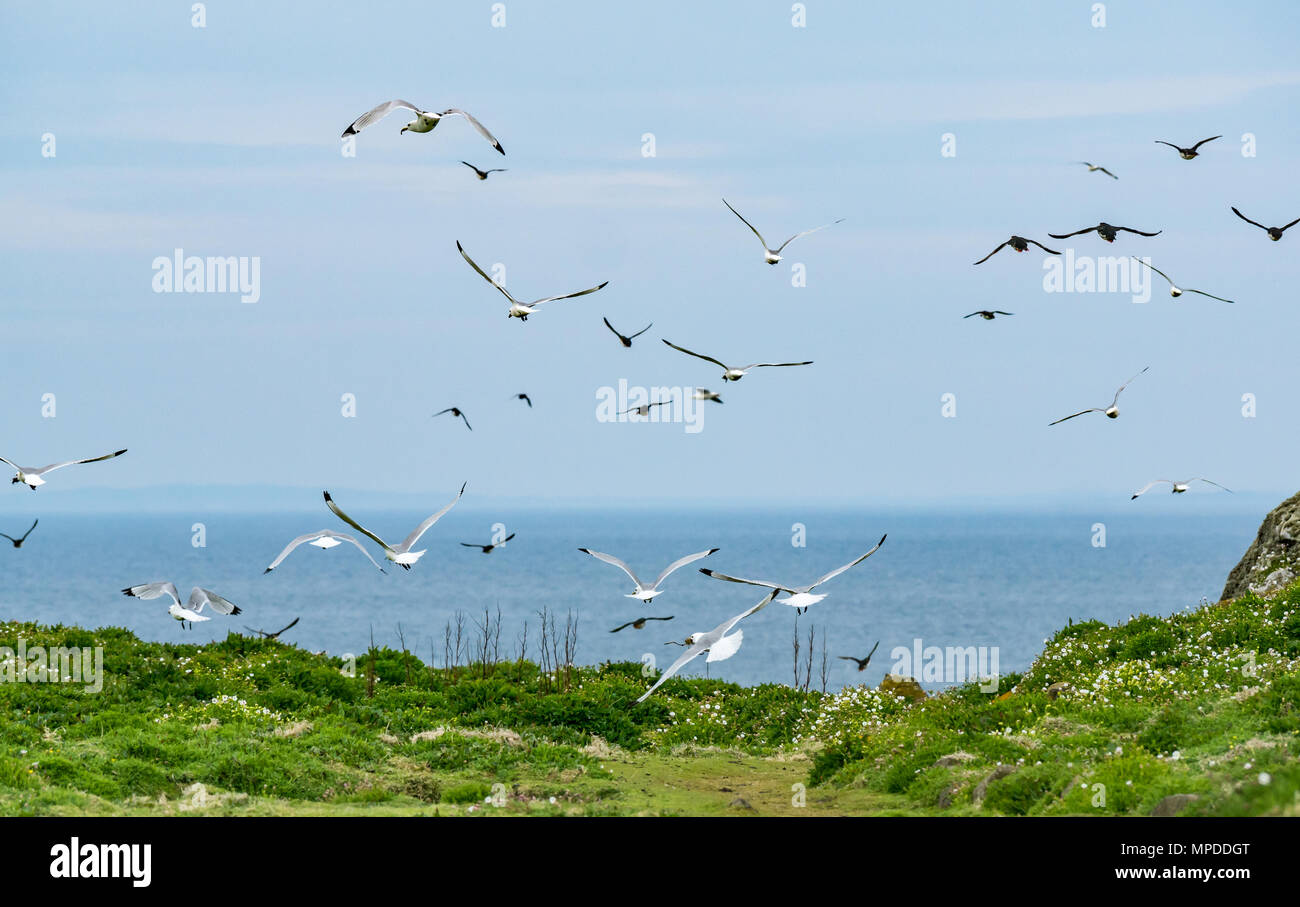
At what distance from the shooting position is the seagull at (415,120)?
59.3 ft

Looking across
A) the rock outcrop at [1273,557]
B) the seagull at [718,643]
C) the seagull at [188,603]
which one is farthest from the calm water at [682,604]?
the seagull at [718,643]

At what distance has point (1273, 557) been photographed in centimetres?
2567

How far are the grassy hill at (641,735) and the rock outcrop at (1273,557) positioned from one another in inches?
102

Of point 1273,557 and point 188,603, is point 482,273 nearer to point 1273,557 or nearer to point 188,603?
point 188,603

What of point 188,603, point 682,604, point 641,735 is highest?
point 188,603

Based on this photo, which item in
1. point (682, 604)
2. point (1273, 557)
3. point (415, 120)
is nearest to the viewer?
point (415, 120)

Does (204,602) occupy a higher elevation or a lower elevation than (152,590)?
lower

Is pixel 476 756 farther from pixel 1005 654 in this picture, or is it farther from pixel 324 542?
pixel 1005 654

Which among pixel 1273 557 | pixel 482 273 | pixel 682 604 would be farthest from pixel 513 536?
pixel 682 604

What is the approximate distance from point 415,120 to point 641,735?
11.4 meters

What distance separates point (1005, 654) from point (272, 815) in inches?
3499

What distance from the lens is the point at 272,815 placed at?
17141 mm

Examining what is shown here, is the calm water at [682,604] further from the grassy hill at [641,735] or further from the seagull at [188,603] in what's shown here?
the seagull at [188,603]
